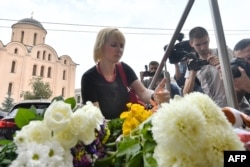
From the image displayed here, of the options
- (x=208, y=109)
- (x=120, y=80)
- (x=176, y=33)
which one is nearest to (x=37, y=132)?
(x=208, y=109)

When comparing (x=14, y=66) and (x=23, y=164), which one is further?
(x=14, y=66)

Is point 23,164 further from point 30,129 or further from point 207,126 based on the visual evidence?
point 207,126

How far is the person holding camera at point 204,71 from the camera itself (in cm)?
137

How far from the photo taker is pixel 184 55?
165cm

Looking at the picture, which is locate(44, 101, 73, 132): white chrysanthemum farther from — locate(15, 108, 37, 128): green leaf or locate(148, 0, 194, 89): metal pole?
locate(148, 0, 194, 89): metal pole

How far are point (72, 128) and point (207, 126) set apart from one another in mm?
271

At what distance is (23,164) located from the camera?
0.48m

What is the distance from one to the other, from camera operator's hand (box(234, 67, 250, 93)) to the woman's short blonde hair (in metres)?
0.61

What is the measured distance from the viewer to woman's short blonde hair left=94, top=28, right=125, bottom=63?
4.56 feet

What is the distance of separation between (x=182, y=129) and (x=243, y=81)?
2.99ft

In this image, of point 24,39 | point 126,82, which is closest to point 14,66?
point 24,39

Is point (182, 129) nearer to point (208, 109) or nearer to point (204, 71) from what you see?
point (208, 109)

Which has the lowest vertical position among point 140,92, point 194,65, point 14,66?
point 140,92

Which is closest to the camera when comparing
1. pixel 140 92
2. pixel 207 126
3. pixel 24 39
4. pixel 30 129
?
pixel 207 126
